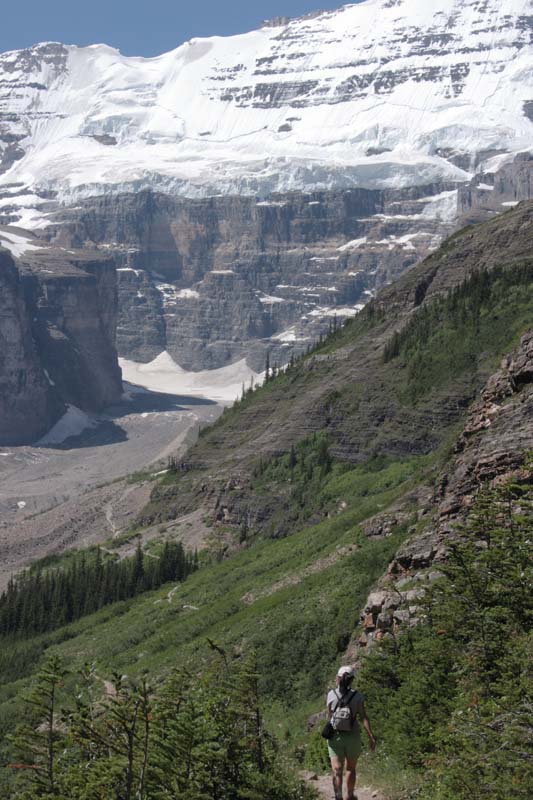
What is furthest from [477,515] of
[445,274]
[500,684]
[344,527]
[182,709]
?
[445,274]

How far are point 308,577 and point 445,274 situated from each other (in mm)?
67952

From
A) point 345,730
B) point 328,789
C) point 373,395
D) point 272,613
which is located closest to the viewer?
point 345,730

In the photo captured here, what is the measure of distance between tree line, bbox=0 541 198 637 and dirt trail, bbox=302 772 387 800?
2877 inches

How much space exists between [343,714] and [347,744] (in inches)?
30.7

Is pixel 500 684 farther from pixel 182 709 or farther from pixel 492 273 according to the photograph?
pixel 492 273

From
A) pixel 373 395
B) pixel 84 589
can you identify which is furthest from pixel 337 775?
pixel 373 395

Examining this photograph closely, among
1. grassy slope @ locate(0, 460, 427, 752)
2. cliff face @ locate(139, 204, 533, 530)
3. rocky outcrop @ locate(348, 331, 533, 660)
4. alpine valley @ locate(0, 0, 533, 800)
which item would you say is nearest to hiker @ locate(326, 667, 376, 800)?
alpine valley @ locate(0, 0, 533, 800)

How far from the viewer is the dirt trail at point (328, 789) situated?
33938 millimetres

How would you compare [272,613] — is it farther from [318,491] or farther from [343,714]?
[318,491]

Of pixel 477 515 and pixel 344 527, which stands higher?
pixel 477 515

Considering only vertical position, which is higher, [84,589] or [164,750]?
[164,750]

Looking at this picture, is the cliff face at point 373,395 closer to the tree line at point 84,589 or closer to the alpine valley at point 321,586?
the alpine valley at point 321,586

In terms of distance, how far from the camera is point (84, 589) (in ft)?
384

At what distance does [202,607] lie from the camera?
8975 cm
